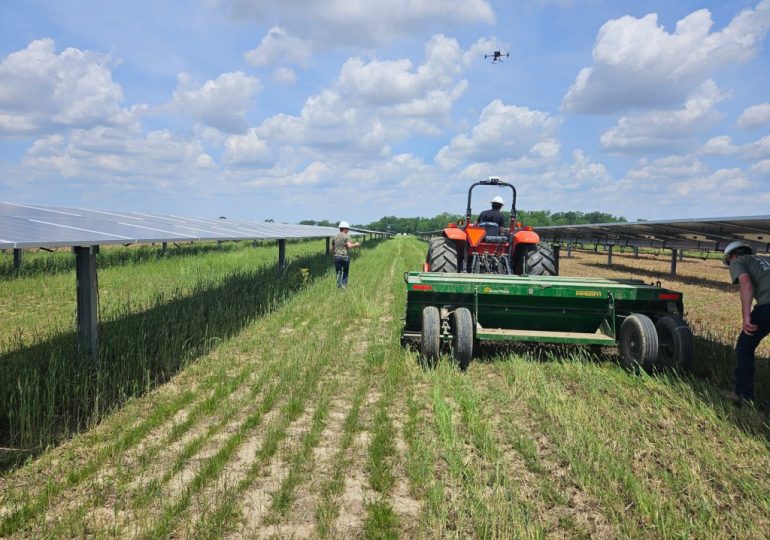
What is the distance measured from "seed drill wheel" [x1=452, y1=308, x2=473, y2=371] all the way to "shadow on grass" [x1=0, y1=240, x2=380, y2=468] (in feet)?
9.89

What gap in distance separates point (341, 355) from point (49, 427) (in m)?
3.04

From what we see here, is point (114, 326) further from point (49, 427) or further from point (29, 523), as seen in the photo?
point (29, 523)

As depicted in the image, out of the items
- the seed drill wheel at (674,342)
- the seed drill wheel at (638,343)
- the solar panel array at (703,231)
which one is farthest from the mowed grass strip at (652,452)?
the solar panel array at (703,231)

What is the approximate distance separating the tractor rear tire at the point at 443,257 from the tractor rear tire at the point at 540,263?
1098 mm

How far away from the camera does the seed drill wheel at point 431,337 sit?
211 inches

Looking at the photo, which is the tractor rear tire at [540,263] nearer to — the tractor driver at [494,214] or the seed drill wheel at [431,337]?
the tractor driver at [494,214]

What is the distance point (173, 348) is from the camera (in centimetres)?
609

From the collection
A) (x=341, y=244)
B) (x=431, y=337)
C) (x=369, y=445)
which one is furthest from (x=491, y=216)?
(x=369, y=445)

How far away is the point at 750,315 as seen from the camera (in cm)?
447

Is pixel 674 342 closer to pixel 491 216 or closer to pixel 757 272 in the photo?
pixel 757 272

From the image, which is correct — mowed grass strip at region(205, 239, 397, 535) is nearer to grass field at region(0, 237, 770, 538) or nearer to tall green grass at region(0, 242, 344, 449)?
grass field at region(0, 237, 770, 538)

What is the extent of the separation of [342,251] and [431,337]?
6392 mm

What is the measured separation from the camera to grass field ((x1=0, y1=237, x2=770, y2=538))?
275 centimetres

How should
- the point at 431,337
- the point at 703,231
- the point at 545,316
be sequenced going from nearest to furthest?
the point at 431,337 → the point at 545,316 → the point at 703,231
